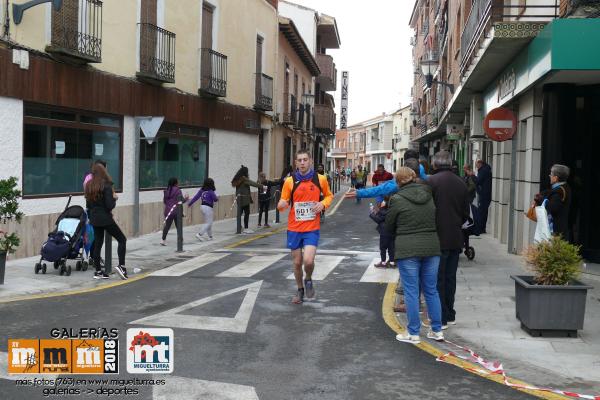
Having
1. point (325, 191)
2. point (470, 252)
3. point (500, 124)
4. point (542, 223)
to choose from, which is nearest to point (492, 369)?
A: point (325, 191)

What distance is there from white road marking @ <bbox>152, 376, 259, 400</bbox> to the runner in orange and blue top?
3.23 meters

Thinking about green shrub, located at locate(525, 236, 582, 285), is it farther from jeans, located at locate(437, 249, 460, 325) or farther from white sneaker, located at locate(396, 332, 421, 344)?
white sneaker, located at locate(396, 332, 421, 344)

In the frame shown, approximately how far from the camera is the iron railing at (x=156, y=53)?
1572cm

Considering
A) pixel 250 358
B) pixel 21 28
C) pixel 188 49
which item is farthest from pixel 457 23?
pixel 250 358

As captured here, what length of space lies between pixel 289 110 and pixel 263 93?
18.4ft

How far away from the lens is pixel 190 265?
37.7 feet

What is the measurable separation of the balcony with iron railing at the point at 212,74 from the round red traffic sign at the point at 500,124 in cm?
975

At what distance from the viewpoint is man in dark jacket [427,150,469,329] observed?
6.86 m

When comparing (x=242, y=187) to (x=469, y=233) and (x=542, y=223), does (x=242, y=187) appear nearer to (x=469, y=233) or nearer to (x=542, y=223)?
(x=469, y=233)

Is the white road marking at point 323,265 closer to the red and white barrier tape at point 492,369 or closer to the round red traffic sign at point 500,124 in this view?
the round red traffic sign at point 500,124

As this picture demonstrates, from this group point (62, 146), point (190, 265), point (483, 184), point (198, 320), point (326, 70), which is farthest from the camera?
point (326, 70)

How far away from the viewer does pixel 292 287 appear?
9375 mm

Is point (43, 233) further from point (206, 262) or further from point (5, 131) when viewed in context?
point (206, 262)

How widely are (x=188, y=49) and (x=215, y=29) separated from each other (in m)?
2.39
